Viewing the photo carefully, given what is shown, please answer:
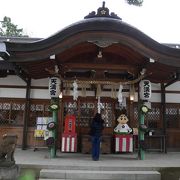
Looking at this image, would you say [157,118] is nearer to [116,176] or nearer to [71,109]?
[71,109]

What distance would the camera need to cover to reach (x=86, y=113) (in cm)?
1241

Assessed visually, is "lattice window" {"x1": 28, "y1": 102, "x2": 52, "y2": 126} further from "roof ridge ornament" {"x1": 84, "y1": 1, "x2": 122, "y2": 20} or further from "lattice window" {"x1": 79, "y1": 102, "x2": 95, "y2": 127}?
"roof ridge ornament" {"x1": 84, "y1": 1, "x2": 122, "y2": 20}

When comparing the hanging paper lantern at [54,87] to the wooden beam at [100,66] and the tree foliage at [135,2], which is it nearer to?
the wooden beam at [100,66]

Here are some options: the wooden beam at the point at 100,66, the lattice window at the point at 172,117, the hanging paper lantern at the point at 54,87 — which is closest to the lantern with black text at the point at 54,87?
the hanging paper lantern at the point at 54,87

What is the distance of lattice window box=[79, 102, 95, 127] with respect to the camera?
1236 centimetres

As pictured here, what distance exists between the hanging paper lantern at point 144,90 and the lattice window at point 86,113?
9.49 ft

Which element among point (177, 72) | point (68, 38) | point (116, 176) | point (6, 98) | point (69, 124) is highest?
point (68, 38)

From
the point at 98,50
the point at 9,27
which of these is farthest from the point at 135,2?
the point at 9,27

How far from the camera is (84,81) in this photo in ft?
33.4

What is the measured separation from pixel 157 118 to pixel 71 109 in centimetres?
386

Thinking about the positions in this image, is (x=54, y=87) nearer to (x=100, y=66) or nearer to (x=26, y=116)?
(x=100, y=66)

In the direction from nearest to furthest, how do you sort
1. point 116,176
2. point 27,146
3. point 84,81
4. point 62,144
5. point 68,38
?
point 116,176 → point 68,38 → point 84,81 → point 62,144 → point 27,146

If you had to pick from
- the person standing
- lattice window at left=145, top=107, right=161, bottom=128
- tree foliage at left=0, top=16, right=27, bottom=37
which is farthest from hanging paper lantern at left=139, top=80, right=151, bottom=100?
tree foliage at left=0, top=16, right=27, bottom=37

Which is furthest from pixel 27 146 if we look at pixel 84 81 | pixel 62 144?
pixel 84 81
